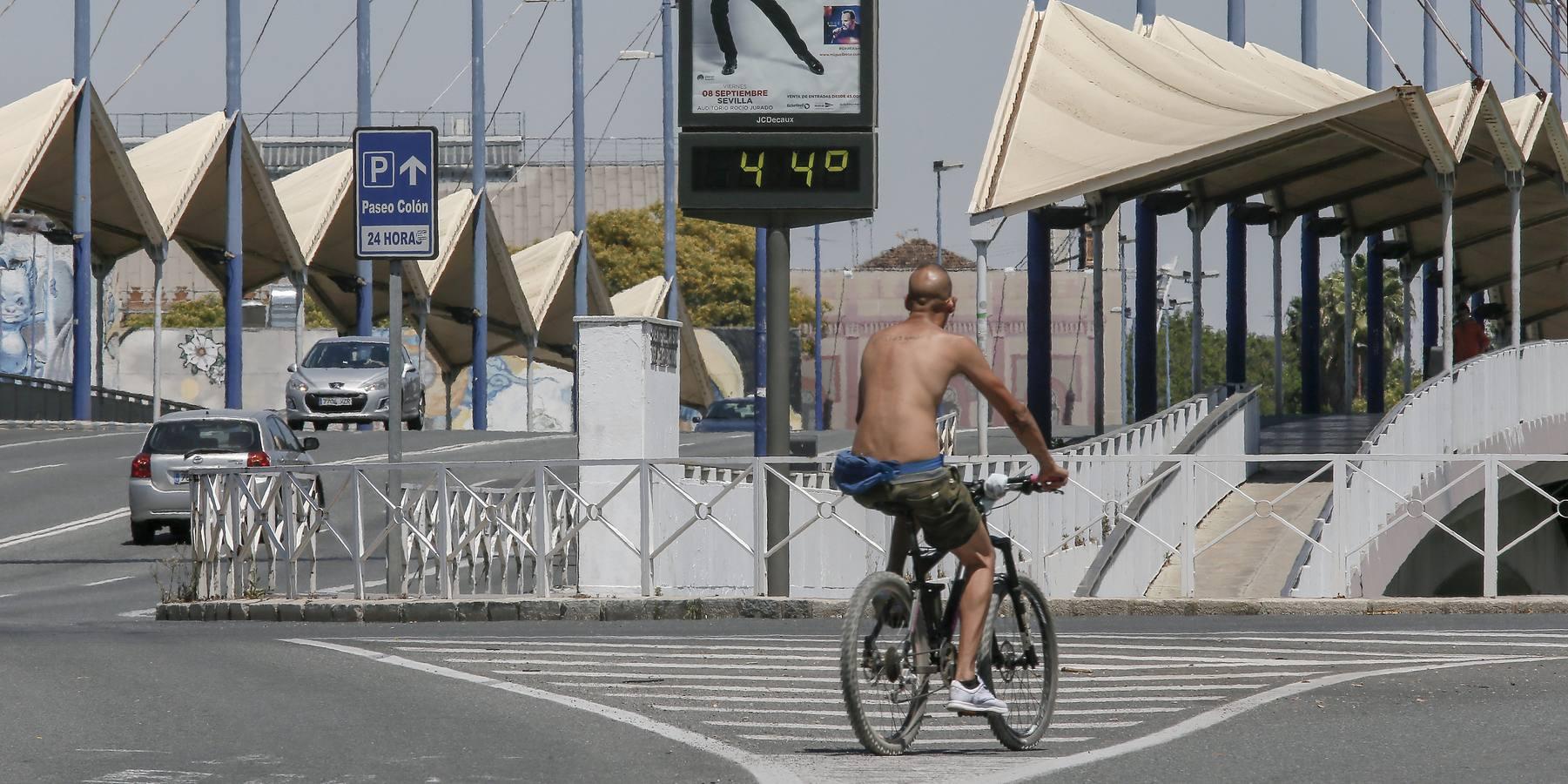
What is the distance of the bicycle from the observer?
24.8 feet

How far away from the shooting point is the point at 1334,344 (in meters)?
103

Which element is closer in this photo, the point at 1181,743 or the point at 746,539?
the point at 1181,743

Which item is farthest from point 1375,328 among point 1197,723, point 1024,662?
point 1024,662

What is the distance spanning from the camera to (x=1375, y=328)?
50406 millimetres

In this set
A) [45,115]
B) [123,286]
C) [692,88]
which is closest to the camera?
[692,88]

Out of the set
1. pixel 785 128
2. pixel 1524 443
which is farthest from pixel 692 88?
pixel 1524 443

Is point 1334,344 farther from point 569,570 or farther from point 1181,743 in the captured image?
point 1181,743

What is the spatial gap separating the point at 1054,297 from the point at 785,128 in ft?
284

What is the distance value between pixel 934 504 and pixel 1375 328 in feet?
147

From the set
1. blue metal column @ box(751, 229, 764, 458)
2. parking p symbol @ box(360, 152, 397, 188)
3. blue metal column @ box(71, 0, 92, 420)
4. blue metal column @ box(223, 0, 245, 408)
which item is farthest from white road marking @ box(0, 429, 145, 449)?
parking p symbol @ box(360, 152, 397, 188)

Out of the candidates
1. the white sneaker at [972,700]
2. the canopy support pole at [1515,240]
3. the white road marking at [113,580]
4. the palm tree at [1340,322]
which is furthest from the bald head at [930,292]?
the palm tree at [1340,322]

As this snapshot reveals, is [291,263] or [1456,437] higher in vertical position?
[291,263]

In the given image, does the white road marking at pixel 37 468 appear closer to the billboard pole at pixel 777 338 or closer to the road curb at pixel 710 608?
the road curb at pixel 710 608

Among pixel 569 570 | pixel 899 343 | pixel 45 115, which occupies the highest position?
pixel 45 115
